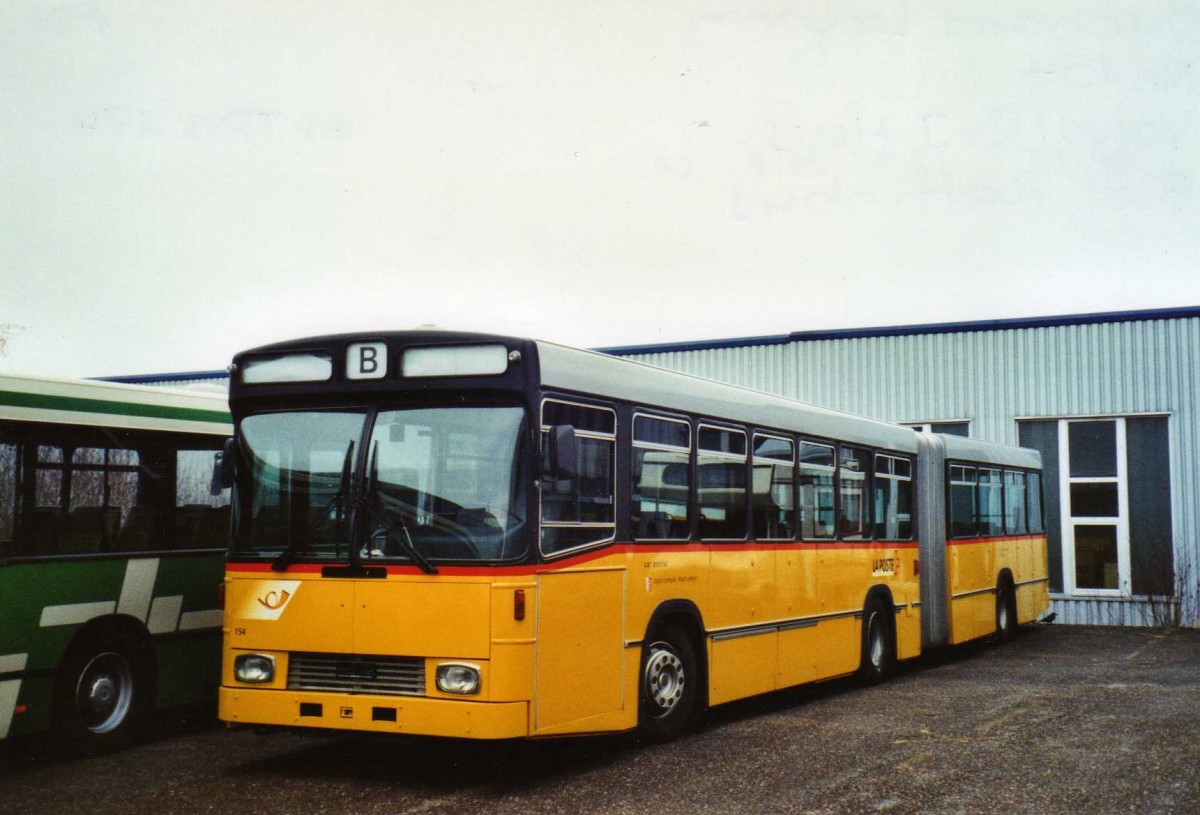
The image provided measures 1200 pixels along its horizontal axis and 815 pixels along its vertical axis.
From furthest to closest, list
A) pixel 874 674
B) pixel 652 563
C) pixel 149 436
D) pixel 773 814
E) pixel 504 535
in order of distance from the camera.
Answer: pixel 874 674, pixel 149 436, pixel 652 563, pixel 504 535, pixel 773 814

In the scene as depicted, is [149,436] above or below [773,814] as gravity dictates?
above

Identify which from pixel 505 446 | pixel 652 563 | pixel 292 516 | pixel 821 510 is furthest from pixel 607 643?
pixel 821 510

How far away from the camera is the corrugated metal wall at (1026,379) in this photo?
22.7m

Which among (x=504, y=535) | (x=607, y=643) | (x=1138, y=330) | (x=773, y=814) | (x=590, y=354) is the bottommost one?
(x=773, y=814)

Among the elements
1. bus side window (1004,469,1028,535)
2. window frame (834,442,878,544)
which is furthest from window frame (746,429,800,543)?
bus side window (1004,469,1028,535)

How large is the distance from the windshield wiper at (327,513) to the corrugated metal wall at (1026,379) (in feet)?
60.2

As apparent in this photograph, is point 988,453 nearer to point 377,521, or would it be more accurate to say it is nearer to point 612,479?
point 612,479

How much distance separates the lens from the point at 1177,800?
7688mm

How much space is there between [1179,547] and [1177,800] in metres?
16.2

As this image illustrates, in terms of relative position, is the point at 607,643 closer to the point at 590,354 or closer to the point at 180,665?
the point at 590,354

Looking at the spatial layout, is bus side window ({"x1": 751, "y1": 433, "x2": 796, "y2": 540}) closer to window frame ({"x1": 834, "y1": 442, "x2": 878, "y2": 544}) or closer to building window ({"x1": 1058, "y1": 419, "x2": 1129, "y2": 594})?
window frame ({"x1": 834, "y1": 442, "x2": 878, "y2": 544})

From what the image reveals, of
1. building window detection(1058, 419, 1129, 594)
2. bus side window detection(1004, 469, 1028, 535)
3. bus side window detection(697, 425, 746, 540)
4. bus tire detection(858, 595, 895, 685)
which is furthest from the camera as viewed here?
building window detection(1058, 419, 1129, 594)

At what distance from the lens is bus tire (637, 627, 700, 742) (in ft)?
30.7

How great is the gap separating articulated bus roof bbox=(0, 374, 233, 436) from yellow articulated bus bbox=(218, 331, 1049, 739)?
1.54m
